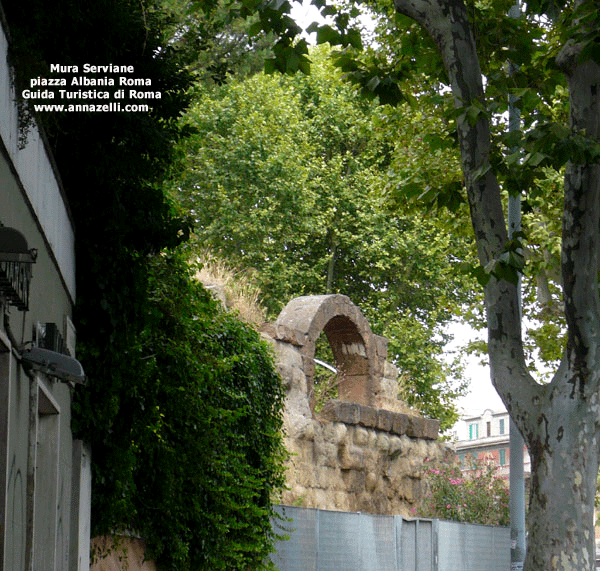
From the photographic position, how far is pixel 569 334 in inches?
292

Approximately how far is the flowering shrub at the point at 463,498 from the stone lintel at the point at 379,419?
2.32 ft

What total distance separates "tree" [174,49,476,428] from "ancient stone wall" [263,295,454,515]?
13.1 metres

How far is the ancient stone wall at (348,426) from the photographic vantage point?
15.8m

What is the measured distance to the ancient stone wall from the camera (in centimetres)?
1575

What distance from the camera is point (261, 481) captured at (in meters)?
11.8

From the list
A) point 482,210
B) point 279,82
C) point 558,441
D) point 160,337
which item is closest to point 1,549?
point 558,441

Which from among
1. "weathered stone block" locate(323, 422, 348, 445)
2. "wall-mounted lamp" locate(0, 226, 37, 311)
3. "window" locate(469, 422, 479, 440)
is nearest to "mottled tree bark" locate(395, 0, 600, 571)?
"wall-mounted lamp" locate(0, 226, 37, 311)

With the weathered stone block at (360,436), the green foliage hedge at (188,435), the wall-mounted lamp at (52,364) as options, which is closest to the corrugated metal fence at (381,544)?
the green foliage hedge at (188,435)

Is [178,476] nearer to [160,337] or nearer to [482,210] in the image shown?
[160,337]

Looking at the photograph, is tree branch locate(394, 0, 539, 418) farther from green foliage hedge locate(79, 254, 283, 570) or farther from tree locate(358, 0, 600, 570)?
green foliage hedge locate(79, 254, 283, 570)

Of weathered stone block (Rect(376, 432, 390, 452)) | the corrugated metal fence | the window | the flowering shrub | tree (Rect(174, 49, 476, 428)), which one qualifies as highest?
tree (Rect(174, 49, 476, 428))

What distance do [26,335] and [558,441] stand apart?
338 cm

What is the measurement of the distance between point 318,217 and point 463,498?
16.4 m

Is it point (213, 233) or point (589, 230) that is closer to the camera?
point (589, 230)
